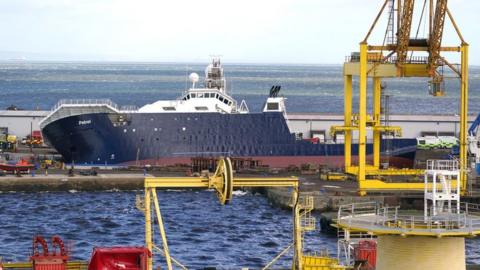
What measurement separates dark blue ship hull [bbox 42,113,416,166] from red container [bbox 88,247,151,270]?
44901 millimetres

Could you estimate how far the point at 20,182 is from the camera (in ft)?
227

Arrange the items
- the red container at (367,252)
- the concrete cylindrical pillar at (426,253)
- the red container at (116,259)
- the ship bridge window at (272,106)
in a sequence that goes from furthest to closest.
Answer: the ship bridge window at (272,106)
the red container at (367,252)
the red container at (116,259)
the concrete cylindrical pillar at (426,253)

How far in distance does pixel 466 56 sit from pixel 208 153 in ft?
72.2

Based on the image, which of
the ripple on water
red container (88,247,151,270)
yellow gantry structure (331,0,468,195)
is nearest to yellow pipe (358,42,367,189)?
yellow gantry structure (331,0,468,195)

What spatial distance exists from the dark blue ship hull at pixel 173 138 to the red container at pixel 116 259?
147 ft

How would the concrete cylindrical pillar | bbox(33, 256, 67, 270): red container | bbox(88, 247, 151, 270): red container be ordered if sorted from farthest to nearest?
bbox(33, 256, 67, 270): red container < bbox(88, 247, 151, 270): red container < the concrete cylindrical pillar

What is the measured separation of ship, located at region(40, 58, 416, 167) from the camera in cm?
7775

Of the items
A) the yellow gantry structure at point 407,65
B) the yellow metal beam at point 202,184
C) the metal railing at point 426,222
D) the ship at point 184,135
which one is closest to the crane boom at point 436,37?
the yellow gantry structure at point 407,65

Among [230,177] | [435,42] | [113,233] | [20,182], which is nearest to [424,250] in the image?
[230,177]

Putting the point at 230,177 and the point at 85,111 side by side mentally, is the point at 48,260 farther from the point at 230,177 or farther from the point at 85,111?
the point at 85,111

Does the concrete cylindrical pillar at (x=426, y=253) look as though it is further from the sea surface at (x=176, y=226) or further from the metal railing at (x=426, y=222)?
the sea surface at (x=176, y=226)

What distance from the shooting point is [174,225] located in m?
58.8

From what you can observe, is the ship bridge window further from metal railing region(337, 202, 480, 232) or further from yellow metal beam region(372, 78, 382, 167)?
metal railing region(337, 202, 480, 232)

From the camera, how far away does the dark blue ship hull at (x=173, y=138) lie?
77.7 m
